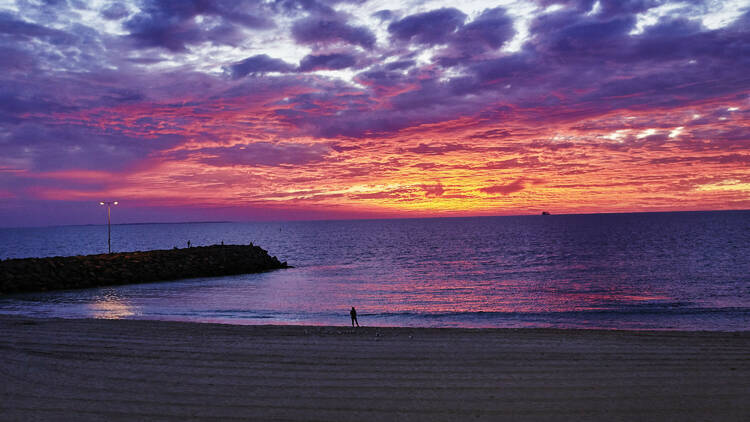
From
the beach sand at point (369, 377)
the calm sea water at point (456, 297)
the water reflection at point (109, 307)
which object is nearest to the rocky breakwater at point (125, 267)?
the calm sea water at point (456, 297)

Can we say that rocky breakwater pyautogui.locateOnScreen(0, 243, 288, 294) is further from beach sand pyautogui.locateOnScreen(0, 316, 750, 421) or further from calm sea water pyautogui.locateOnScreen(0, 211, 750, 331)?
beach sand pyautogui.locateOnScreen(0, 316, 750, 421)

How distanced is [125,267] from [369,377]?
39.6m

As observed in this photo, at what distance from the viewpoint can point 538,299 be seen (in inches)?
1147

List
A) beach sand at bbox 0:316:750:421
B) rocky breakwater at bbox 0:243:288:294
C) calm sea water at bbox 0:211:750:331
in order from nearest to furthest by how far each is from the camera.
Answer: beach sand at bbox 0:316:750:421 → calm sea water at bbox 0:211:750:331 → rocky breakwater at bbox 0:243:288:294

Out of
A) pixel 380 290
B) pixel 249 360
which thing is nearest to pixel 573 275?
pixel 380 290

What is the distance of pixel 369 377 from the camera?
32.6ft

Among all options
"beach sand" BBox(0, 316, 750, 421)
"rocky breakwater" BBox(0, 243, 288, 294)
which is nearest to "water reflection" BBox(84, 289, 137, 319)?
"rocky breakwater" BBox(0, 243, 288, 294)

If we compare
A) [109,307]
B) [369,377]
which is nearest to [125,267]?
[109,307]

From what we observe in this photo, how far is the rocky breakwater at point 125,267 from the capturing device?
36469 mm

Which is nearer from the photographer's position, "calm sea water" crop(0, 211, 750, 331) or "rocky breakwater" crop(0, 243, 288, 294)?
"calm sea water" crop(0, 211, 750, 331)

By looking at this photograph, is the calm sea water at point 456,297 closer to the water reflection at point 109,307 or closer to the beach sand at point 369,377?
the water reflection at point 109,307

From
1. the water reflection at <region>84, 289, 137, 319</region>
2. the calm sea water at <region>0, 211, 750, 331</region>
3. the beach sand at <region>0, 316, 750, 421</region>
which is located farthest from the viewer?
the water reflection at <region>84, 289, 137, 319</region>

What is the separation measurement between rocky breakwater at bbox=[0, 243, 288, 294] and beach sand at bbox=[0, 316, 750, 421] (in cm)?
2560

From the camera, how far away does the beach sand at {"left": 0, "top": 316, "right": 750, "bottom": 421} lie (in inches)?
315
